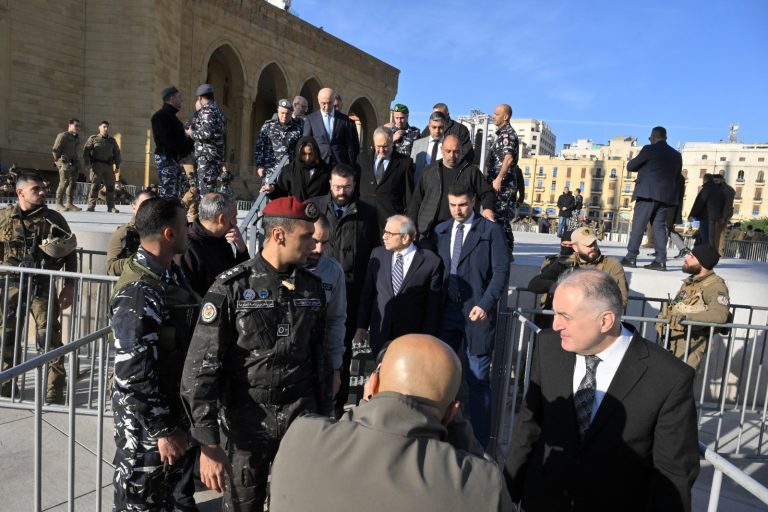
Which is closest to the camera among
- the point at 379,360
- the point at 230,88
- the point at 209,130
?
the point at 379,360

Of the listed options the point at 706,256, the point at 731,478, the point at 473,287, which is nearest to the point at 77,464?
the point at 473,287

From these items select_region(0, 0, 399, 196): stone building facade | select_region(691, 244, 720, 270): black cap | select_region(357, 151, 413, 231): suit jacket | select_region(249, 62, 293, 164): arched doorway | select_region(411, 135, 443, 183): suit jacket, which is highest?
select_region(249, 62, 293, 164): arched doorway

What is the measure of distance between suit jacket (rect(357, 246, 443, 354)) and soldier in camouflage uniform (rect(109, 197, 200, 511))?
6.13ft

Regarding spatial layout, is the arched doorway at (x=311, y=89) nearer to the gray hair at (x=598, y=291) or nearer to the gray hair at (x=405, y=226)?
the gray hair at (x=405, y=226)

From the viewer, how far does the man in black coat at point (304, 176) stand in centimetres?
542

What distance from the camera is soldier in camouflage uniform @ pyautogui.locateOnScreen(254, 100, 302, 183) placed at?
6.76 meters

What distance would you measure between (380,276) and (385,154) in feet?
5.58

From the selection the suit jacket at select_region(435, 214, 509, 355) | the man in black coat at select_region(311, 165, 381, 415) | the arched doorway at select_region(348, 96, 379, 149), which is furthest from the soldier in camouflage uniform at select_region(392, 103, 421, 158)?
the arched doorway at select_region(348, 96, 379, 149)

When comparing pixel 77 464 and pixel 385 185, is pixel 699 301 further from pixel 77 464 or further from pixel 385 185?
pixel 77 464

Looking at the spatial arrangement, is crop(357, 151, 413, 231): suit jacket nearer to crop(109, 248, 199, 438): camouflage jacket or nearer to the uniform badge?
crop(109, 248, 199, 438): camouflage jacket

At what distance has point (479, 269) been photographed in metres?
4.37

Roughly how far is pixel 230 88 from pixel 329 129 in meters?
30.0

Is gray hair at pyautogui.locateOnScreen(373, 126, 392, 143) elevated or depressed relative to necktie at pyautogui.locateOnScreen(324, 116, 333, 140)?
depressed

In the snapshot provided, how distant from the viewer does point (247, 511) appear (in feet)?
8.34
